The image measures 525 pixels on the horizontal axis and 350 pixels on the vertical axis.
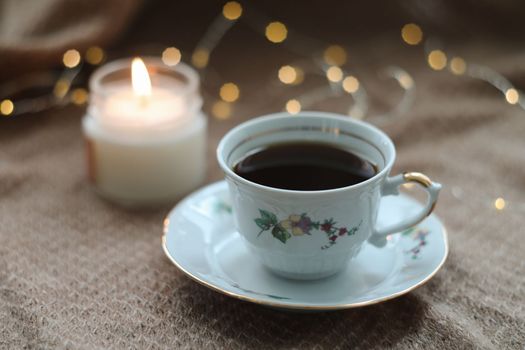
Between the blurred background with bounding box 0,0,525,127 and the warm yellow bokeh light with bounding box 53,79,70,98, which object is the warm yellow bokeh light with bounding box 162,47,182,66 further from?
the warm yellow bokeh light with bounding box 53,79,70,98

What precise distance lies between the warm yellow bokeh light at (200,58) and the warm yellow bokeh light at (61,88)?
0.24m

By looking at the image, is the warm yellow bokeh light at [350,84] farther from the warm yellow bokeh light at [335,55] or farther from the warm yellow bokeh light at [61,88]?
the warm yellow bokeh light at [61,88]

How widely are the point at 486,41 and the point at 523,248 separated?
62cm

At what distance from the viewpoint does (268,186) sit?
0.74 m

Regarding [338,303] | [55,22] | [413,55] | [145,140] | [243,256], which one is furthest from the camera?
[413,55]

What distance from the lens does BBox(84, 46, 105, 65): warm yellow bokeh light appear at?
1.25m

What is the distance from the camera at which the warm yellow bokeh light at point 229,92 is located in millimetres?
1263

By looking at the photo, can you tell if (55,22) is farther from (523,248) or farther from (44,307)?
(523,248)

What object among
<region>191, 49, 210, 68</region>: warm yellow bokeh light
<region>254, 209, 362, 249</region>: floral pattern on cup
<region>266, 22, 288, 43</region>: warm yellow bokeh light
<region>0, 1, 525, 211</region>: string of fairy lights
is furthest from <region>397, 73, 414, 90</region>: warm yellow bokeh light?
<region>254, 209, 362, 249</region>: floral pattern on cup

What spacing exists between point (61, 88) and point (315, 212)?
0.71 m

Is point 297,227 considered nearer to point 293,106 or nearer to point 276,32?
point 293,106

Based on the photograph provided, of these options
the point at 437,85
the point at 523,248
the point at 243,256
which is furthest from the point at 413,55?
the point at 243,256

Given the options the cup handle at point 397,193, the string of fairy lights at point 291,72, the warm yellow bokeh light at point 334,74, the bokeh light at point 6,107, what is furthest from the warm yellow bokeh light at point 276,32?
the cup handle at point 397,193

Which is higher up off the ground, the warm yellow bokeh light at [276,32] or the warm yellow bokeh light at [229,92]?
the warm yellow bokeh light at [276,32]
